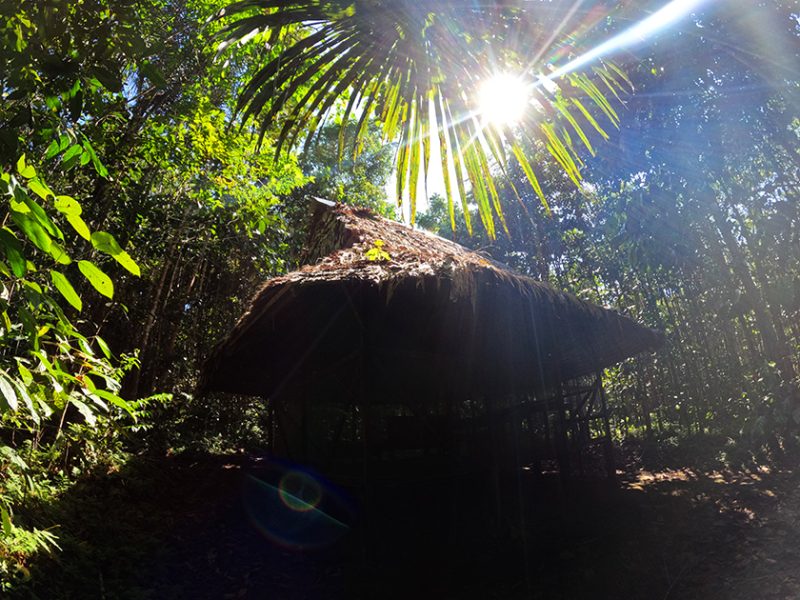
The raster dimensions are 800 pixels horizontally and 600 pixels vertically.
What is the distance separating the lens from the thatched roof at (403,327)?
154 inches

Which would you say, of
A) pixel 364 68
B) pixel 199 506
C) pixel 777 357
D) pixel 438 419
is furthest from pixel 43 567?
pixel 777 357

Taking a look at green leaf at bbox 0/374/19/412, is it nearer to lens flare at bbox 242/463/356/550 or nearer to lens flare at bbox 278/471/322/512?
lens flare at bbox 242/463/356/550

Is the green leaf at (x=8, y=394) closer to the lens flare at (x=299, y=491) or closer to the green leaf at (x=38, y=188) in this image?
the green leaf at (x=38, y=188)

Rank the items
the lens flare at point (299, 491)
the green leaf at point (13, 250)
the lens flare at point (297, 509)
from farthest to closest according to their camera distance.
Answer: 1. the lens flare at point (299, 491)
2. the lens flare at point (297, 509)
3. the green leaf at point (13, 250)

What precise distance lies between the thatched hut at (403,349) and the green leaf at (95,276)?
2422 mm

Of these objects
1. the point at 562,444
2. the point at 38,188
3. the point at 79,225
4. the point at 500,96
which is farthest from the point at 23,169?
the point at 562,444

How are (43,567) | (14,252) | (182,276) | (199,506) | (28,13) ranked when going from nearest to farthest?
(14,252) → (28,13) → (43,567) → (199,506) → (182,276)

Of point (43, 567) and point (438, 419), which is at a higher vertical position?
point (438, 419)

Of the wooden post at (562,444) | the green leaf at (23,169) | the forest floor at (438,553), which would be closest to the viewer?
the green leaf at (23,169)

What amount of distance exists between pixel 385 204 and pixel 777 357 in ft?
28.8

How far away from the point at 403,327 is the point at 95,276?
4.70 meters

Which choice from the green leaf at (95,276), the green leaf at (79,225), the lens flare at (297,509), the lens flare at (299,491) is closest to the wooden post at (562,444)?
the lens flare at (297,509)

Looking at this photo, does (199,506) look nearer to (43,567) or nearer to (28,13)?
(43,567)

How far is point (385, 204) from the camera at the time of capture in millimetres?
12797
